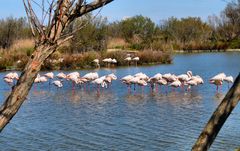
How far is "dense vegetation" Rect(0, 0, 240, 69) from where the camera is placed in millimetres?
31250

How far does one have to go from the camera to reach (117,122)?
11023 mm

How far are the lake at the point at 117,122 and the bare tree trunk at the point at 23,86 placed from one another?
5937 millimetres

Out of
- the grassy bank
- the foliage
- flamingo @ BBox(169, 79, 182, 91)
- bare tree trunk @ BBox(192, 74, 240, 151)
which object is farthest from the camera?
the foliage

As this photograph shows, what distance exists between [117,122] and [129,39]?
42.4 m

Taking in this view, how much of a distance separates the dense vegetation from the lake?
2.17 m

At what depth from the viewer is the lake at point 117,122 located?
8.88 metres

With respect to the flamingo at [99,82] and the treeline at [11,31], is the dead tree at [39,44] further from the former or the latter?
the treeline at [11,31]

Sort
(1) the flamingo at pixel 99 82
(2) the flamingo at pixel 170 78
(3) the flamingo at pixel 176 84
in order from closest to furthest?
Answer: (3) the flamingo at pixel 176 84, (2) the flamingo at pixel 170 78, (1) the flamingo at pixel 99 82

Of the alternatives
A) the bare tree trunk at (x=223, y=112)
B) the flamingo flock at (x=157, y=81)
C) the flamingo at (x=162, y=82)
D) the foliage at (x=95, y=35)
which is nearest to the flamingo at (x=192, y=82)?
the flamingo flock at (x=157, y=81)

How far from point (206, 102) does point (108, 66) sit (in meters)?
16.7

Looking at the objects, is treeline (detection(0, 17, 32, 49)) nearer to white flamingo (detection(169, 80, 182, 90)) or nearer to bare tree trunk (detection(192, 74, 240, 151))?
white flamingo (detection(169, 80, 182, 90))

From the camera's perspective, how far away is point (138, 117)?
1166 centimetres

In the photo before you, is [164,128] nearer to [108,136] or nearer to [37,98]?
[108,136]

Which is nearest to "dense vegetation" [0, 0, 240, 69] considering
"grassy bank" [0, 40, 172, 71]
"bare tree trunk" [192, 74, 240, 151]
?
"grassy bank" [0, 40, 172, 71]
